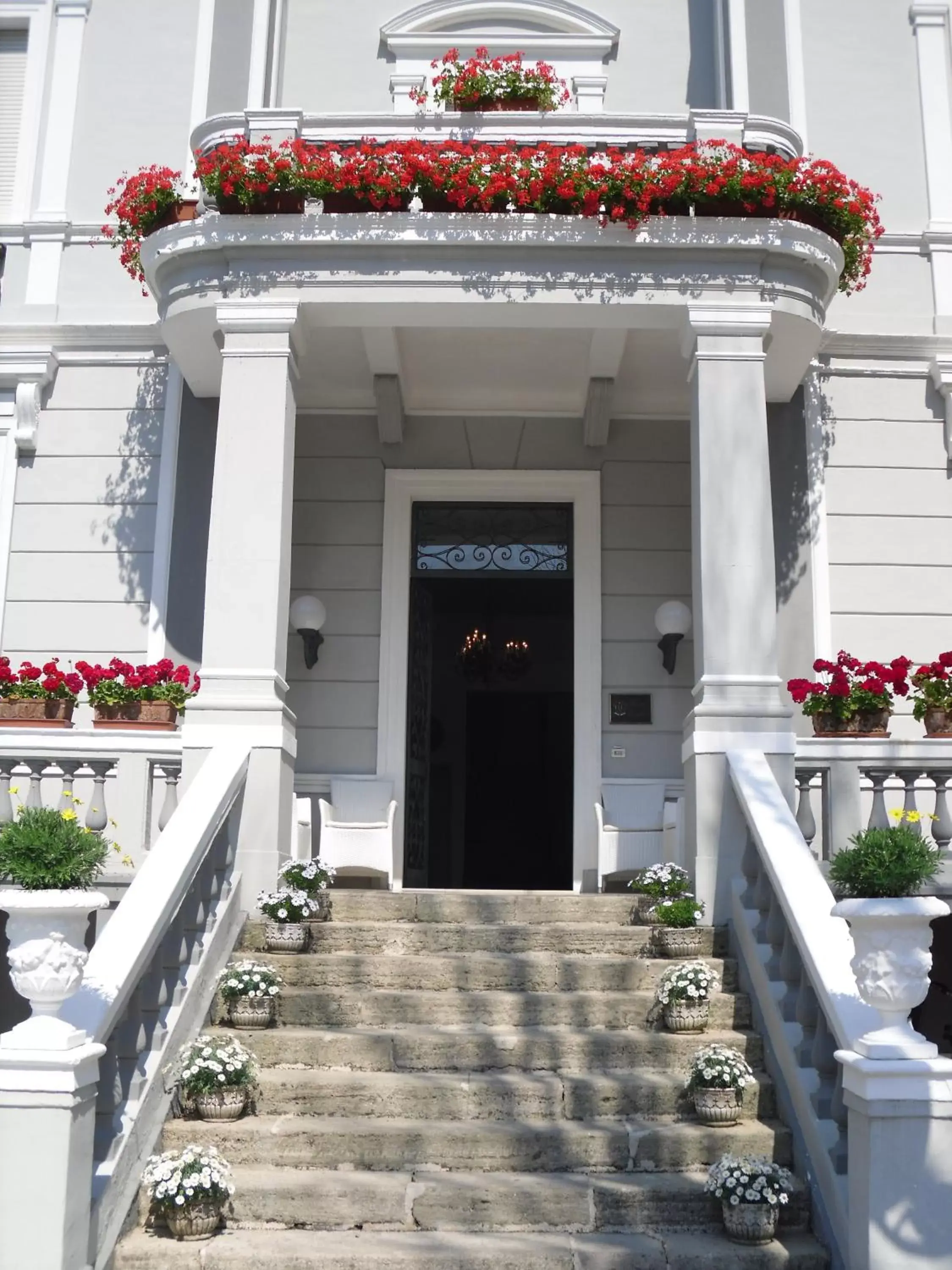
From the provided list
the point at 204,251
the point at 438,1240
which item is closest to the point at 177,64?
the point at 204,251

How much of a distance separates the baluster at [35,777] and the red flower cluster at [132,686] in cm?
50

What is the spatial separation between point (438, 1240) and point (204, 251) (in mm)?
4910

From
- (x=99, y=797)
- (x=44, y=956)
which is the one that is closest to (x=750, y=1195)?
(x=44, y=956)

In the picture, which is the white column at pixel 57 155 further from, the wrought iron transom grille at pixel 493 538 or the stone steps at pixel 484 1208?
the stone steps at pixel 484 1208

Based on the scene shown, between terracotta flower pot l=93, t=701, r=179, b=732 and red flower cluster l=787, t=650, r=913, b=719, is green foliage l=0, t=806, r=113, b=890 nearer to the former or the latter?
terracotta flower pot l=93, t=701, r=179, b=732

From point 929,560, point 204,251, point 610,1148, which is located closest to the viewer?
point 610,1148

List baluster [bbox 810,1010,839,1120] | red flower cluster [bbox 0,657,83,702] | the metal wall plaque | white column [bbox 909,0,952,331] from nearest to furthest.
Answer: baluster [bbox 810,1010,839,1120]
red flower cluster [bbox 0,657,83,702]
the metal wall plaque
white column [bbox 909,0,952,331]

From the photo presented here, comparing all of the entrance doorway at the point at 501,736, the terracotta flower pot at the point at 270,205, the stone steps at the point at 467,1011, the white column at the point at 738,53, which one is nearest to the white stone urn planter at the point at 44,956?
the stone steps at the point at 467,1011

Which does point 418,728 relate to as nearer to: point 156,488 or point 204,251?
point 156,488

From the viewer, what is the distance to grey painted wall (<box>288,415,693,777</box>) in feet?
Result: 27.0

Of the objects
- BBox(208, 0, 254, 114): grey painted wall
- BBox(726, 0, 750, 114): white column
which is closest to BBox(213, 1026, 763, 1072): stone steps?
BBox(726, 0, 750, 114): white column

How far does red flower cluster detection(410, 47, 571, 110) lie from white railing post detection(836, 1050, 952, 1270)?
583cm

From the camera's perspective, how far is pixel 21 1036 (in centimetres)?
375

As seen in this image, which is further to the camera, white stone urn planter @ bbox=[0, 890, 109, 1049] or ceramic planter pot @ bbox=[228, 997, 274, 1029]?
ceramic planter pot @ bbox=[228, 997, 274, 1029]
